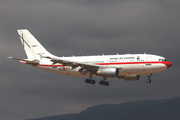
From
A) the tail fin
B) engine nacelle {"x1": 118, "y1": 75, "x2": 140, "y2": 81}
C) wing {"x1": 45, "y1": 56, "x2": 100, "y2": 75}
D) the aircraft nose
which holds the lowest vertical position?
engine nacelle {"x1": 118, "y1": 75, "x2": 140, "y2": 81}

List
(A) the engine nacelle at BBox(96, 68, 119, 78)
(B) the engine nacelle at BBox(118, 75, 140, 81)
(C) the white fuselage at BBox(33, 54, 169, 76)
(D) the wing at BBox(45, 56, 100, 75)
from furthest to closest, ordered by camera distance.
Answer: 1. (B) the engine nacelle at BBox(118, 75, 140, 81)
2. (C) the white fuselage at BBox(33, 54, 169, 76)
3. (D) the wing at BBox(45, 56, 100, 75)
4. (A) the engine nacelle at BBox(96, 68, 119, 78)

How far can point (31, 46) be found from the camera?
92750 mm

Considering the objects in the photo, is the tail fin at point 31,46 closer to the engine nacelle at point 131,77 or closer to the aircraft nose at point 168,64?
the engine nacelle at point 131,77

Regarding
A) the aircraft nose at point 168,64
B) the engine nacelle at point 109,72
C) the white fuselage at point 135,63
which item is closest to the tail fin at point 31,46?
the white fuselage at point 135,63

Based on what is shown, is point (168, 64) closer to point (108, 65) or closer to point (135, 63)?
point (135, 63)

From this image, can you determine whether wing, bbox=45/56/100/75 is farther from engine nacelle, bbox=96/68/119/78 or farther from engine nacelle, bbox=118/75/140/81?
engine nacelle, bbox=118/75/140/81

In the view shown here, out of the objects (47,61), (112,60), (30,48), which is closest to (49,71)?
(47,61)

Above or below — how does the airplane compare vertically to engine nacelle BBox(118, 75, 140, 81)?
above

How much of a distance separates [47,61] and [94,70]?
46.2ft

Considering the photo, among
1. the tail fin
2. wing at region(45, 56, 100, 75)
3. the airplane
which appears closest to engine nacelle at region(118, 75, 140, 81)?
the airplane

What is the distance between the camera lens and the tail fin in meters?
91.8

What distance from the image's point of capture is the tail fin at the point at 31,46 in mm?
91812

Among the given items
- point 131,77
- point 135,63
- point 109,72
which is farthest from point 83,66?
point 131,77

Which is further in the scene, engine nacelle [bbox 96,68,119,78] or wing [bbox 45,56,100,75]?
wing [bbox 45,56,100,75]
